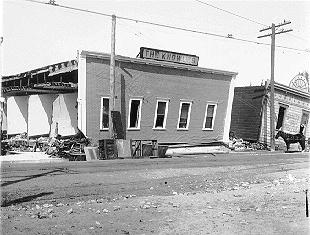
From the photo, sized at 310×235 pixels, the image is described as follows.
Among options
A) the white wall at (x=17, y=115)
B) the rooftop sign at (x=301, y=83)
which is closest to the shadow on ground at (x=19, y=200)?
the white wall at (x=17, y=115)

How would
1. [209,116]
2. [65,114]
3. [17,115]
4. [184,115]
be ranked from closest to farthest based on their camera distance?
1. [65,114]
2. [184,115]
3. [17,115]
4. [209,116]

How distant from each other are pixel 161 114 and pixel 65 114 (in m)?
6.60

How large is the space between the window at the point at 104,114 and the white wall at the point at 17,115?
26.0 feet

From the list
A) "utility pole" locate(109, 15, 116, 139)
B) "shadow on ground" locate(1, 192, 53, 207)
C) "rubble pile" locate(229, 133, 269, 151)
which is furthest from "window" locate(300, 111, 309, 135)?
"shadow on ground" locate(1, 192, 53, 207)

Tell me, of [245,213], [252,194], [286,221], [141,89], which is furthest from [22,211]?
[141,89]

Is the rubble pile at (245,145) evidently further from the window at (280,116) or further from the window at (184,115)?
the window at (184,115)

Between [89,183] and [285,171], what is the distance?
29.3 feet

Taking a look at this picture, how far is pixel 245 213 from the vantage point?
787 cm

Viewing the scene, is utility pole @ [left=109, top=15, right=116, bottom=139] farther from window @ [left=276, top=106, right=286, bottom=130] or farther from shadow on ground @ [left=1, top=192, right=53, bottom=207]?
window @ [left=276, top=106, right=286, bottom=130]

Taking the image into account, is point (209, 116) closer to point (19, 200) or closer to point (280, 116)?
point (280, 116)

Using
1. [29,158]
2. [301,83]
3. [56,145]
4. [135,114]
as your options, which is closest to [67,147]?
[56,145]

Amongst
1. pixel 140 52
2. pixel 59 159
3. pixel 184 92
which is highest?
pixel 140 52

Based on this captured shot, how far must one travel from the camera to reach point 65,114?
78.7ft

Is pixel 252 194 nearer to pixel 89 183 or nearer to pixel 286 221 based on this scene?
pixel 286 221
